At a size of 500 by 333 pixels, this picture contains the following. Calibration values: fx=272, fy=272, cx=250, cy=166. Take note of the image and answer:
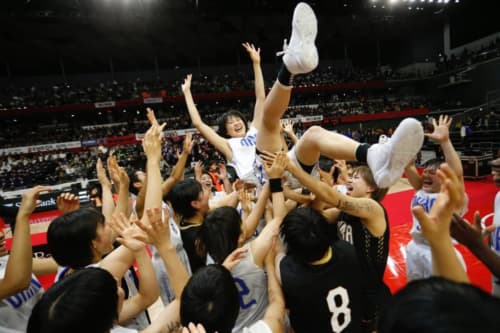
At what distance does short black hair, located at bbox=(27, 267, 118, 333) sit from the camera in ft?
2.88

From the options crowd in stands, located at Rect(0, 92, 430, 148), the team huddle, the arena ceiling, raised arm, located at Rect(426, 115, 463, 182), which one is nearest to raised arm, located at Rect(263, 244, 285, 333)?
the team huddle

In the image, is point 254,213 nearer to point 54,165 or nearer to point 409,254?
point 409,254

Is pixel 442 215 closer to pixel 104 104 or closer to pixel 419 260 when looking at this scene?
pixel 419 260

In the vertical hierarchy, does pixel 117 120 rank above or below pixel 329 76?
below

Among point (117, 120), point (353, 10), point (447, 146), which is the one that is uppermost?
point (353, 10)

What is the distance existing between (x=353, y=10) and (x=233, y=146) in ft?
65.0

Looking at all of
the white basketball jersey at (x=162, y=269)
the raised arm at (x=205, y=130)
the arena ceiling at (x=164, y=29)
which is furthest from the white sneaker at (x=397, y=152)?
the arena ceiling at (x=164, y=29)

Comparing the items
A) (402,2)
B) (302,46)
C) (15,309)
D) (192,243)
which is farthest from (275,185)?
(402,2)

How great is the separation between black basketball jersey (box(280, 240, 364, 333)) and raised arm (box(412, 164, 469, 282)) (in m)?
0.53

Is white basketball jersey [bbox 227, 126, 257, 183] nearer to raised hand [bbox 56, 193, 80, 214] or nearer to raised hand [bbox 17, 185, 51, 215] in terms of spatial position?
raised hand [bbox 56, 193, 80, 214]

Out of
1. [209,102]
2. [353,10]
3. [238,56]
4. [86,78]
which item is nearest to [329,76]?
[353,10]

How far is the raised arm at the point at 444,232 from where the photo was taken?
856 millimetres

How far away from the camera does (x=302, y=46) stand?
67.2 inches

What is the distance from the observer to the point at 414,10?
20.5 metres
